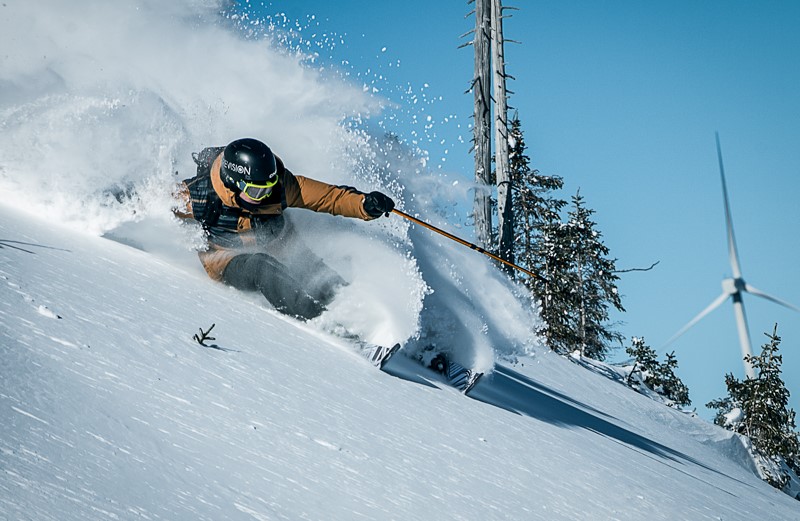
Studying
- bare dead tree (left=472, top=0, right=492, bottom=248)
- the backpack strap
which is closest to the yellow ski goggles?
the backpack strap

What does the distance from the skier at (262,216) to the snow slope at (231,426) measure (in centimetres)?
26

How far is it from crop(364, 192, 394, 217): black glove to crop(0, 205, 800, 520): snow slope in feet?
4.26

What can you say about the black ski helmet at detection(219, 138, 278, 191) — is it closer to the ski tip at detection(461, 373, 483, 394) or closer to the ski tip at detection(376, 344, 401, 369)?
the ski tip at detection(376, 344, 401, 369)

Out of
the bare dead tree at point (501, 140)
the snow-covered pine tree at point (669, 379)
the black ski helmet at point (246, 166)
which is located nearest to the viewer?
the black ski helmet at point (246, 166)

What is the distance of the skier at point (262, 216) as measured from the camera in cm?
695

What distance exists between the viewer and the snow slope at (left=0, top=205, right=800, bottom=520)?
7.72ft

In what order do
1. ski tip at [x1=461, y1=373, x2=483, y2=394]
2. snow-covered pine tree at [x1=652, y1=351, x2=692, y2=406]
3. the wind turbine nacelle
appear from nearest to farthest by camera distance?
the wind turbine nacelle
ski tip at [x1=461, y1=373, x2=483, y2=394]
snow-covered pine tree at [x1=652, y1=351, x2=692, y2=406]

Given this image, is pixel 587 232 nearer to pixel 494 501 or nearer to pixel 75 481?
pixel 494 501

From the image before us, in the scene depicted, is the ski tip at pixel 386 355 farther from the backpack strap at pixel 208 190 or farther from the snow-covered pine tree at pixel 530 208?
the snow-covered pine tree at pixel 530 208

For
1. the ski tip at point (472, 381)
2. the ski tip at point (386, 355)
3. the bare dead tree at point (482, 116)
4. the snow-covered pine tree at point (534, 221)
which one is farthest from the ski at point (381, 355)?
the snow-covered pine tree at point (534, 221)

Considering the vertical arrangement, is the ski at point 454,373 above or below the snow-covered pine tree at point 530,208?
below

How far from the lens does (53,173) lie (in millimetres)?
7797

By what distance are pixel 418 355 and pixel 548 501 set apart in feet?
11.6

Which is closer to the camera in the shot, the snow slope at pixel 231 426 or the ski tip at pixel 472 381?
the snow slope at pixel 231 426
